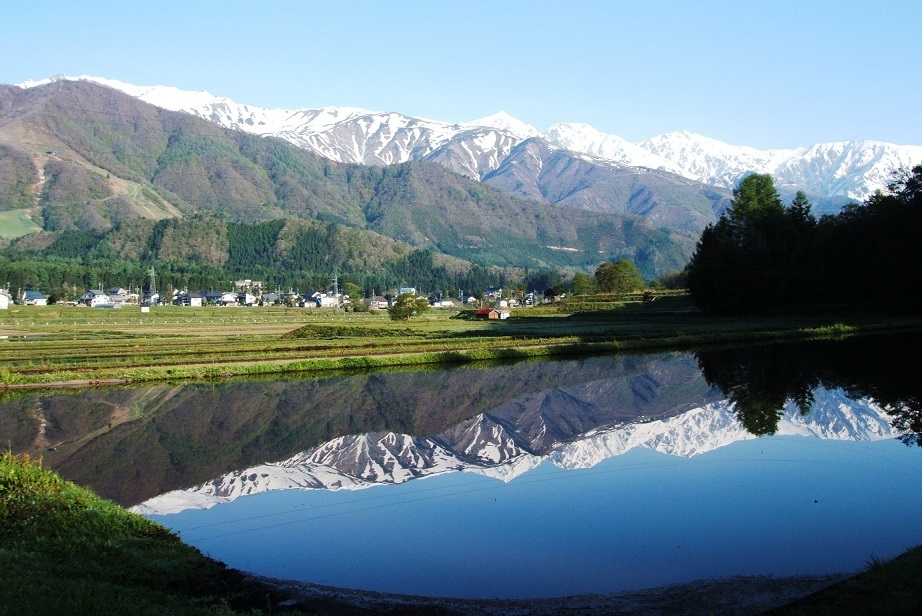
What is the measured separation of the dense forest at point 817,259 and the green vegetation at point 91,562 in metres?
66.9

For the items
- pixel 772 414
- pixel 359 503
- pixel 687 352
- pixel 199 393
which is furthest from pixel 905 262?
pixel 359 503

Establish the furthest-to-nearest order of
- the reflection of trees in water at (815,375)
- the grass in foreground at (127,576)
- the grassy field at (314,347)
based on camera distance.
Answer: the grassy field at (314,347)
the reflection of trees in water at (815,375)
the grass in foreground at (127,576)

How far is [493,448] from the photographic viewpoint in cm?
2527

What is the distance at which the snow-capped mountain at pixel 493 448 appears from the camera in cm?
2116

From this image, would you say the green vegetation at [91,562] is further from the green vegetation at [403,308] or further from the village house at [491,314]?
the village house at [491,314]

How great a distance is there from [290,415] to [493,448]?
9244 millimetres

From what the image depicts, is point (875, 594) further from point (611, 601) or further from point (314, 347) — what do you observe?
point (314, 347)

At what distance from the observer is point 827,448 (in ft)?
78.1

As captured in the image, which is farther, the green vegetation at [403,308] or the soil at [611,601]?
the green vegetation at [403,308]

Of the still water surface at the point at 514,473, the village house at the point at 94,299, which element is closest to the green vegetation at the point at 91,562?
the still water surface at the point at 514,473

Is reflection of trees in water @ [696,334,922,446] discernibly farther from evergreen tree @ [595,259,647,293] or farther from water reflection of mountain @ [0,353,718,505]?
evergreen tree @ [595,259,647,293]

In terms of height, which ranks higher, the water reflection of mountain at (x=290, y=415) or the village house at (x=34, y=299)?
the village house at (x=34, y=299)

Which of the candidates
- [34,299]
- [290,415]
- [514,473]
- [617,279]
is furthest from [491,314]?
[34,299]

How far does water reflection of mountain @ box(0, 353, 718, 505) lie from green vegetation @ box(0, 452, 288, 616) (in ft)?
11.4
